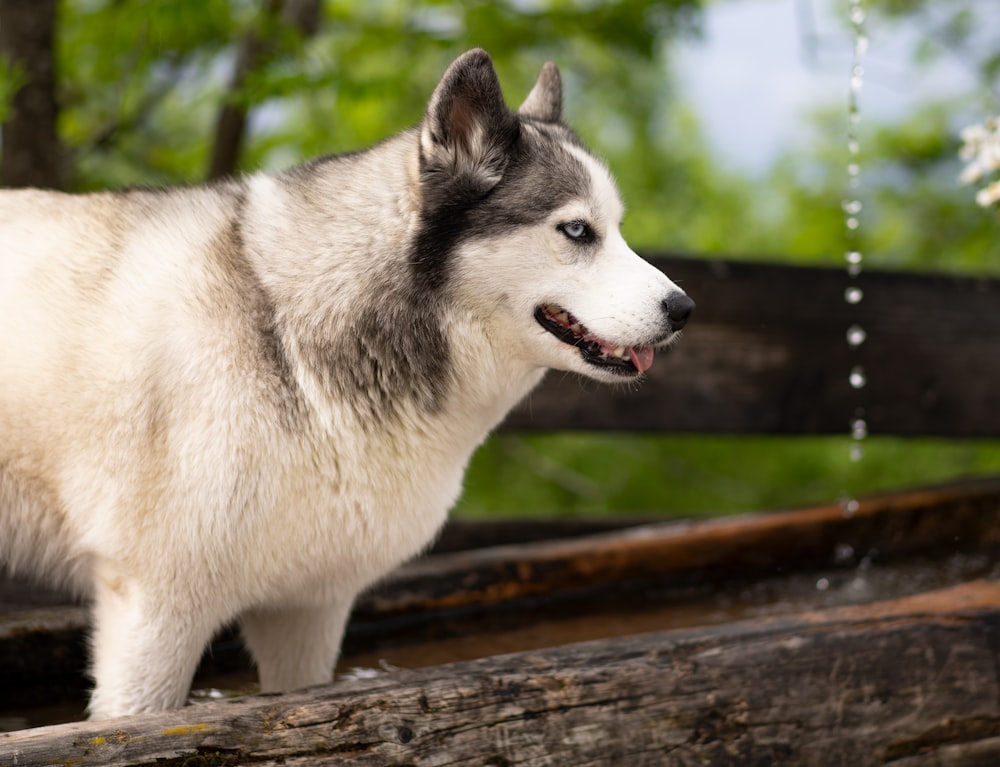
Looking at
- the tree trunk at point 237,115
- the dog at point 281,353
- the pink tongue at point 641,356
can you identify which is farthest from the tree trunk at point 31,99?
the pink tongue at point 641,356

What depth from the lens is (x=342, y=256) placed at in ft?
7.63

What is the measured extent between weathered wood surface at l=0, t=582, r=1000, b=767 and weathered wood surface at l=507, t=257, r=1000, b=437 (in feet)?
4.57

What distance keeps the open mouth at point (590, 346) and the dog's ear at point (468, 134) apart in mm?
303

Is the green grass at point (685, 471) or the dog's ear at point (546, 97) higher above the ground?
the dog's ear at point (546, 97)

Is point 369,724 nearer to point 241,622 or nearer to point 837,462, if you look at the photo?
point 241,622

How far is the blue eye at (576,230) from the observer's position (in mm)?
2299

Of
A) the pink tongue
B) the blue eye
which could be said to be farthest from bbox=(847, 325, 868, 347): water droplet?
the blue eye

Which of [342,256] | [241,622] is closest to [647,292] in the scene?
[342,256]

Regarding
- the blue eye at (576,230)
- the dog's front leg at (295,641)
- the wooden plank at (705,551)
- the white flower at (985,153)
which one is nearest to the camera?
the blue eye at (576,230)

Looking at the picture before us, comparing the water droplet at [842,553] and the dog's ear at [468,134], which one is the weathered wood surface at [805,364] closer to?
the water droplet at [842,553]

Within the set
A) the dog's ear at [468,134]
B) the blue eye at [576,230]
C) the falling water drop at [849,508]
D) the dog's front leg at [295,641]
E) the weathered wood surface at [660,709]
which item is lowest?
the weathered wood surface at [660,709]

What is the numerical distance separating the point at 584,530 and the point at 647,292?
80.0 inches

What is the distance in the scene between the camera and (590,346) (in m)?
2.34

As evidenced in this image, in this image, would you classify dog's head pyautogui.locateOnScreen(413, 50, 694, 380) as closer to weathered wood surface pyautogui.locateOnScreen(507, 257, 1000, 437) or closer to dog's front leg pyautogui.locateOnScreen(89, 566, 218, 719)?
dog's front leg pyautogui.locateOnScreen(89, 566, 218, 719)
